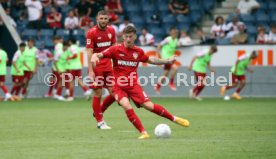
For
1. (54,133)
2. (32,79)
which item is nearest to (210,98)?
(32,79)

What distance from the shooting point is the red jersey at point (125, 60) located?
14.4 metres

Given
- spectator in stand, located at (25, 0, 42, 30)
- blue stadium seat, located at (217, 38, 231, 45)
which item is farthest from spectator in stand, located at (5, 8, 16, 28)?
blue stadium seat, located at (217, 38, 231, 45)

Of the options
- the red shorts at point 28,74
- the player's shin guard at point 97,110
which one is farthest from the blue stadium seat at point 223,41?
the player's shin guard at point 97,110

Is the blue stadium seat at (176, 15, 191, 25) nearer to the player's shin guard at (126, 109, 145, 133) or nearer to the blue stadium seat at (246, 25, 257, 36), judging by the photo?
the blue stadium seat at (246, 25, 257, 36)

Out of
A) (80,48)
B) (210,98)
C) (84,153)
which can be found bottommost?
(210,98)

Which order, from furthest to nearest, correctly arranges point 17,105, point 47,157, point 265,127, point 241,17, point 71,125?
1. point 241,17
2. point 17,105
3. point 71,125
4. point 265,127
5. point 47,157

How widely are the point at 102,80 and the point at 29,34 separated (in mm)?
17201

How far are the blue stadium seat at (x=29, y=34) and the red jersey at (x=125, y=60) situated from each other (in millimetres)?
19038

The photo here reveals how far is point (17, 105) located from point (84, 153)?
14.9m

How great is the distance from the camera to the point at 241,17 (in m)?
32.1

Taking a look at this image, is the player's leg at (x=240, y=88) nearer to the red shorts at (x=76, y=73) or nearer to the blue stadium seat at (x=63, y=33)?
the red shorts at (x=76, y=73)

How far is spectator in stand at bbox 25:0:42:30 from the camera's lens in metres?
32.9

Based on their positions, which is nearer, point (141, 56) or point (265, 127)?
point (141, 56)

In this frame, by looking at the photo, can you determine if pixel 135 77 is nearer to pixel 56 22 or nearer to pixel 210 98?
pixel 210 98
